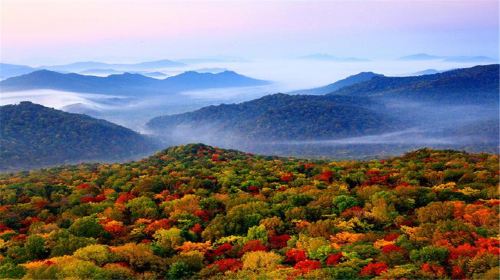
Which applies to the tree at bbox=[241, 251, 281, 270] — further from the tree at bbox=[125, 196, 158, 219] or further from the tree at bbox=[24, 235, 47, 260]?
the tree at bbox=[125, 196, 158, 219]

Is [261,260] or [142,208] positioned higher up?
[142,208]

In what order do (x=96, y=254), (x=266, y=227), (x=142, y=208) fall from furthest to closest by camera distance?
(x=142, y=208) < (x=266, y=227) < (x=96, y=254)

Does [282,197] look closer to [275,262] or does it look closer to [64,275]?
[275,262]

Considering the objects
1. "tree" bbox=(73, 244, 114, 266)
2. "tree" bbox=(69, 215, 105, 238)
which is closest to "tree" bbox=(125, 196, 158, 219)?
"tree" bbox=(69, 215, 105, 238)

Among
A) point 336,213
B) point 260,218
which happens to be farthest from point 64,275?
point 336,213

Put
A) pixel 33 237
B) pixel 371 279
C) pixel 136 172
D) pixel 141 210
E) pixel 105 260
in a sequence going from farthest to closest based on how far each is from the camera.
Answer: pixel 136 172
pixel 141 210
pixel 33 237
pixel 105 260
pixel 371 279

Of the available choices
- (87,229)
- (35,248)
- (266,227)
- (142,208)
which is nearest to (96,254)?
(35,248)

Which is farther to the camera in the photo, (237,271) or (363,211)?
(363,211)

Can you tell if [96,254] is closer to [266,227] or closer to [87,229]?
[87,229]
